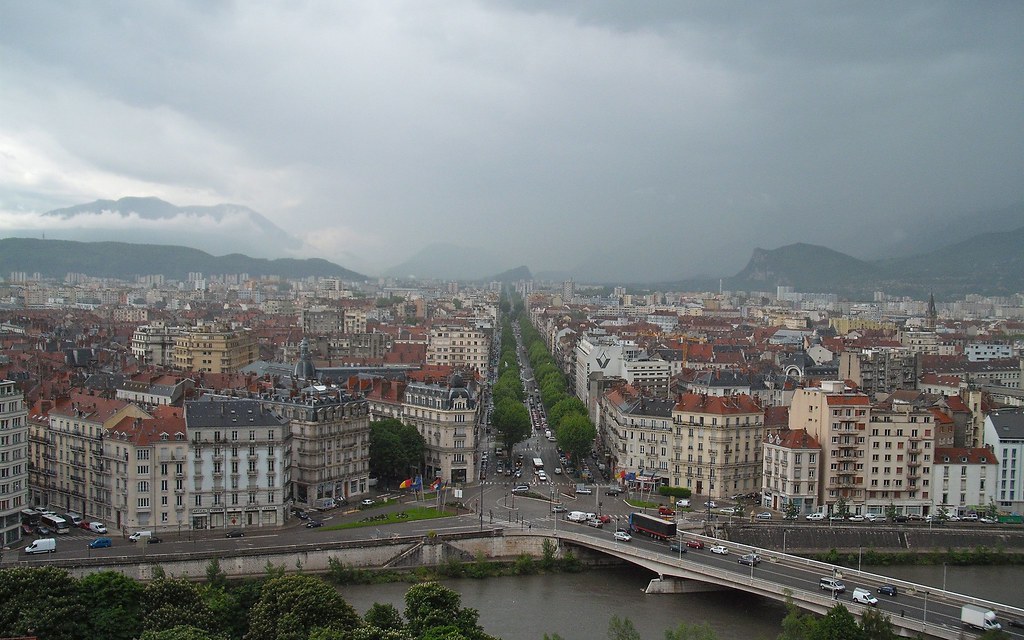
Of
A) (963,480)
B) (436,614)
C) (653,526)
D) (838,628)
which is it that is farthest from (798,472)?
(436,614)

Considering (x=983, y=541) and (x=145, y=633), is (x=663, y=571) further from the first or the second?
(x=145, y=633)

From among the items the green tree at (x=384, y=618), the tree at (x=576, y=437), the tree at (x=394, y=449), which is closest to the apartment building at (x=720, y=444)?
the tree at (x=576, y=437)

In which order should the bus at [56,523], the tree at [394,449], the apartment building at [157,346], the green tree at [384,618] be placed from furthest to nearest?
1. the apartment building at [157,346]
2. the tree at [394,449]
3. the bus at [56,523]
4. the green tree at [384,618]

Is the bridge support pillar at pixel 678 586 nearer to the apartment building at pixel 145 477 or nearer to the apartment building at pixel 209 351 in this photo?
the apartment building at pixel 145 477

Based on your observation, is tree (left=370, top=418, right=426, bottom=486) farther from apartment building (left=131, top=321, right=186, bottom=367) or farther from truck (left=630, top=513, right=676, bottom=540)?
apartment building (left=131, top=321, right=186, bottom=367)

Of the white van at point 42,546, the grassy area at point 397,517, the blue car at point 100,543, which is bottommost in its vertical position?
the grassy area at point 397,517

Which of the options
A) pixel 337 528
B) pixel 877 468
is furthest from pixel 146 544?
pixel 877 468

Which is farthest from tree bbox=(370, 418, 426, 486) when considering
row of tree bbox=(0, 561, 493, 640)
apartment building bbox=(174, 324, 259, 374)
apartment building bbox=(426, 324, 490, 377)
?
apartment building bbox=(426, 324, 490, 377)
